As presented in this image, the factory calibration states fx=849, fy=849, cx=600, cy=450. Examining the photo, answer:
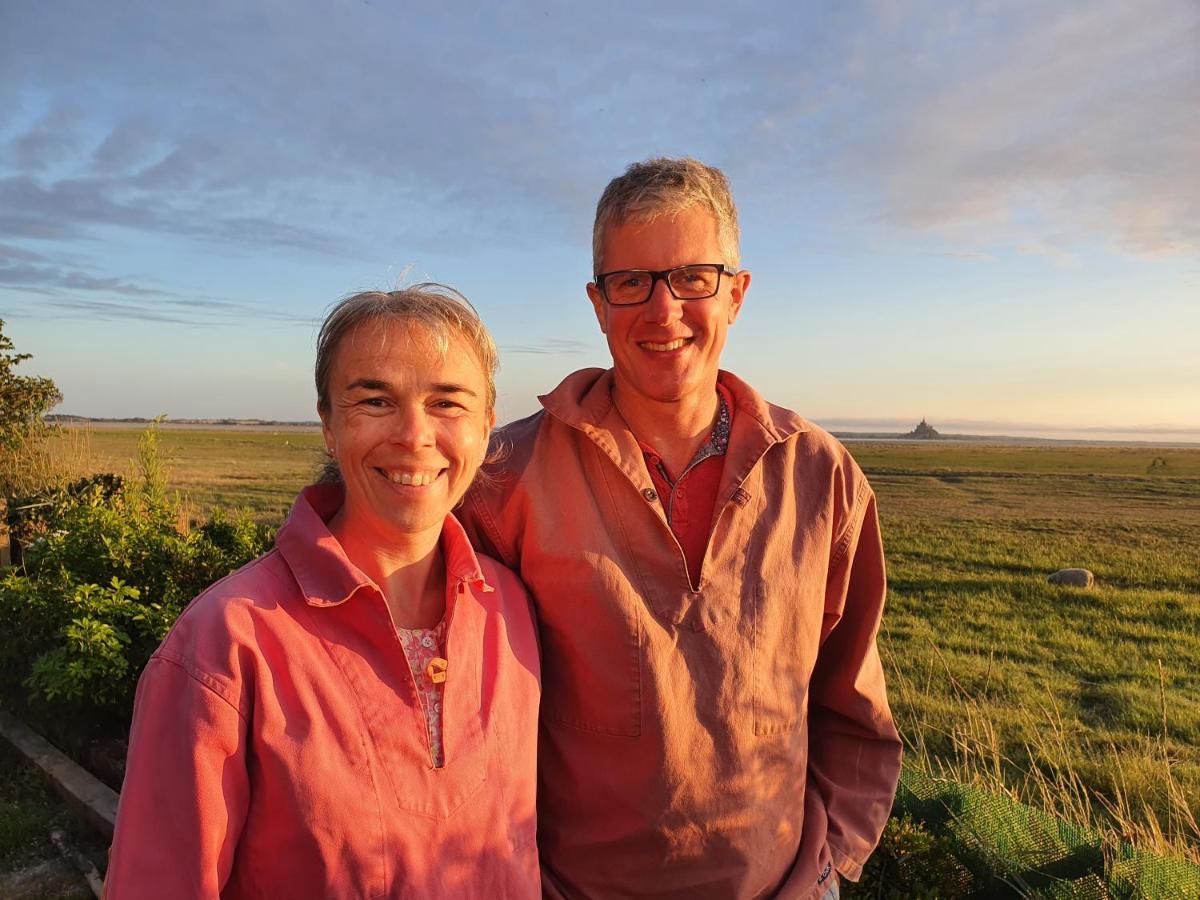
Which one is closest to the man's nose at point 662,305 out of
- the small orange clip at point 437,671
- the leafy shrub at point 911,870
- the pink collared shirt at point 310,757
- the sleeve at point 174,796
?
the pink collared shirt at point 310,757

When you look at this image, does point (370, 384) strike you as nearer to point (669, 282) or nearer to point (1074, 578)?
point (669, 282)

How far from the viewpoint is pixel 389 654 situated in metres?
1.94

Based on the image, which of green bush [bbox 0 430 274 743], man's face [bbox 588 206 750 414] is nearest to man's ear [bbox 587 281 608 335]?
man's face [bbox 588 206 750 414]

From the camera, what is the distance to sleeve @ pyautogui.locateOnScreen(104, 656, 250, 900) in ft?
5.38

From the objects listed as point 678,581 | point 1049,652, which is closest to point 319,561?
point 678,581

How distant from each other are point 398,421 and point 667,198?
3.47ft

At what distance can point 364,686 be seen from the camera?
188cm

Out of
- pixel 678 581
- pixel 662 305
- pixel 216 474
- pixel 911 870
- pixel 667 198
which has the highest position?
pixel 667 198

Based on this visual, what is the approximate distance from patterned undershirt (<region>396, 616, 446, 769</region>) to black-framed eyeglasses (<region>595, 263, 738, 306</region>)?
1.10 m

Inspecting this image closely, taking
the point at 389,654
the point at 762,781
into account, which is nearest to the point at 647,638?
the point at 762,781

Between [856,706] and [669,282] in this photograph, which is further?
[856,706]

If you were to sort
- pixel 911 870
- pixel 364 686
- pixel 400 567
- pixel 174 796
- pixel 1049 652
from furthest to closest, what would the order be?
pixel 1049 652 → pixel 911 870 → pixel 400 567 → pixel 364 686 → pixel 174 796

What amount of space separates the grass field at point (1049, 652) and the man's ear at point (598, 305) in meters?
0.96

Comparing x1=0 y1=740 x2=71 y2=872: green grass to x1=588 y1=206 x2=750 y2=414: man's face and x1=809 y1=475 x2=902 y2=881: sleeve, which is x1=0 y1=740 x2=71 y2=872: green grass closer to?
x1=809 y1=475 x2=902 y2=881: sleeve
